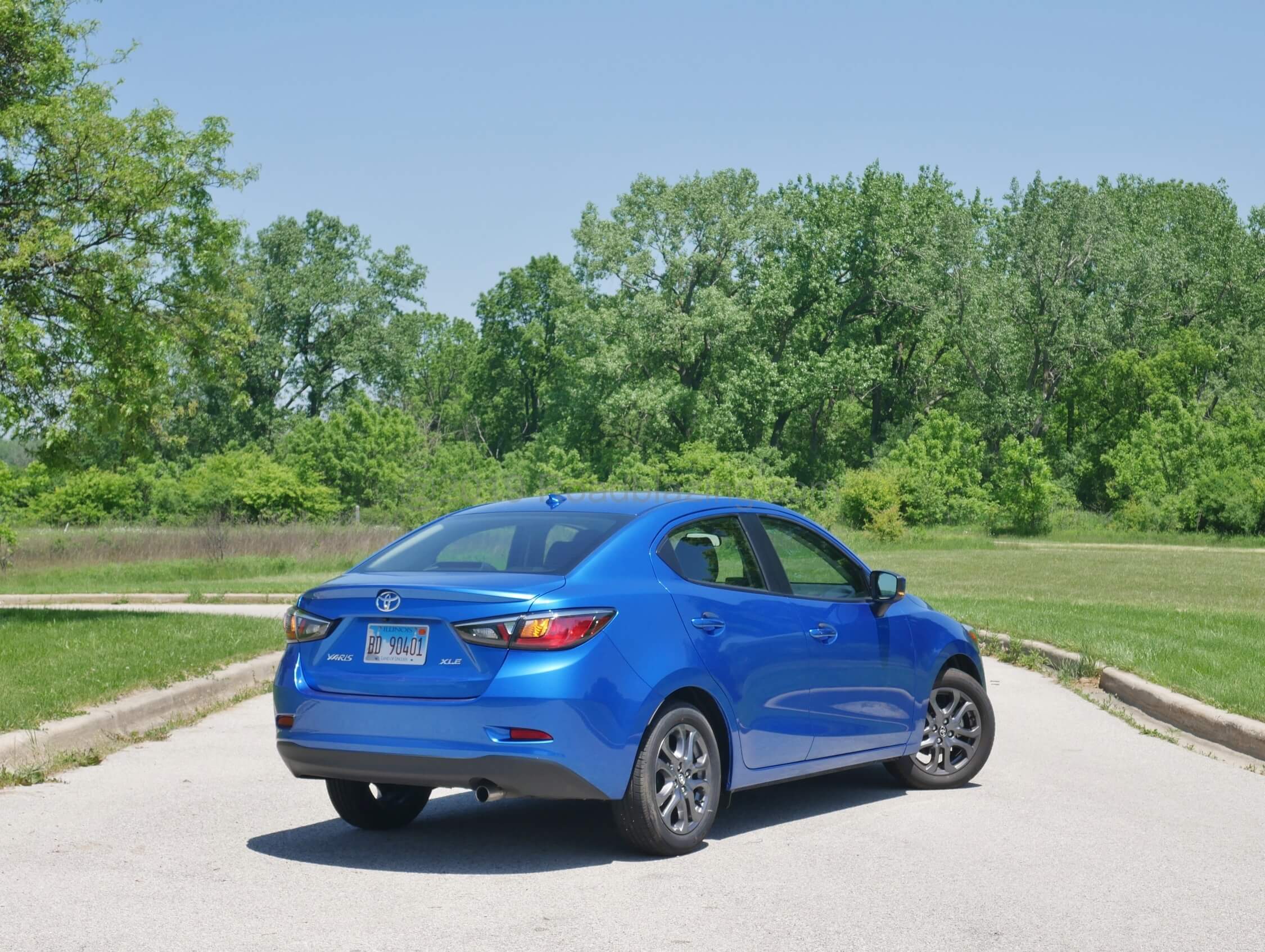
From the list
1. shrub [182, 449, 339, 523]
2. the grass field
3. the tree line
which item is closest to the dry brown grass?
the grass field

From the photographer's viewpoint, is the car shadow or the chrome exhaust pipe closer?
the chrome exhaust pipe

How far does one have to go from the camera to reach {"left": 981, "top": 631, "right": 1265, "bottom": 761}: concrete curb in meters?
10.7

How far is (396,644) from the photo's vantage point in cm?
666

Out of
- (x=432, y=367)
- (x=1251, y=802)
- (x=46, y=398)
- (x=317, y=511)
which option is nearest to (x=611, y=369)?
(x=317, y=511)

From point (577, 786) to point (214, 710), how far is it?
712cm

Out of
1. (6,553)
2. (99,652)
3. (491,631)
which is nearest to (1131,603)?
(99,652)

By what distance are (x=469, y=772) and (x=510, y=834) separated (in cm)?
130

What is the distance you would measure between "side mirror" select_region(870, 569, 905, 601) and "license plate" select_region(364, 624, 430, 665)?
2.91 metres

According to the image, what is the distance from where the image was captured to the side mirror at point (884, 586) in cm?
844

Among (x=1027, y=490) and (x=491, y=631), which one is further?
(x=1027, y=490)

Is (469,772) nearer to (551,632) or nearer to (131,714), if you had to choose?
(551,632)

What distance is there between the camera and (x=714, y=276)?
6706cm

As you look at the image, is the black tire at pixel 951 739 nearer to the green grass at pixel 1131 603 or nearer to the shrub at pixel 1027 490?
the green grass at pixel 1131 603

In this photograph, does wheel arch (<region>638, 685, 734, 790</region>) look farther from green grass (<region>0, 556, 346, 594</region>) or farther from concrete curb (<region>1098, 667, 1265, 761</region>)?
green grass (<region>0, 556, 346, 594</region>)
